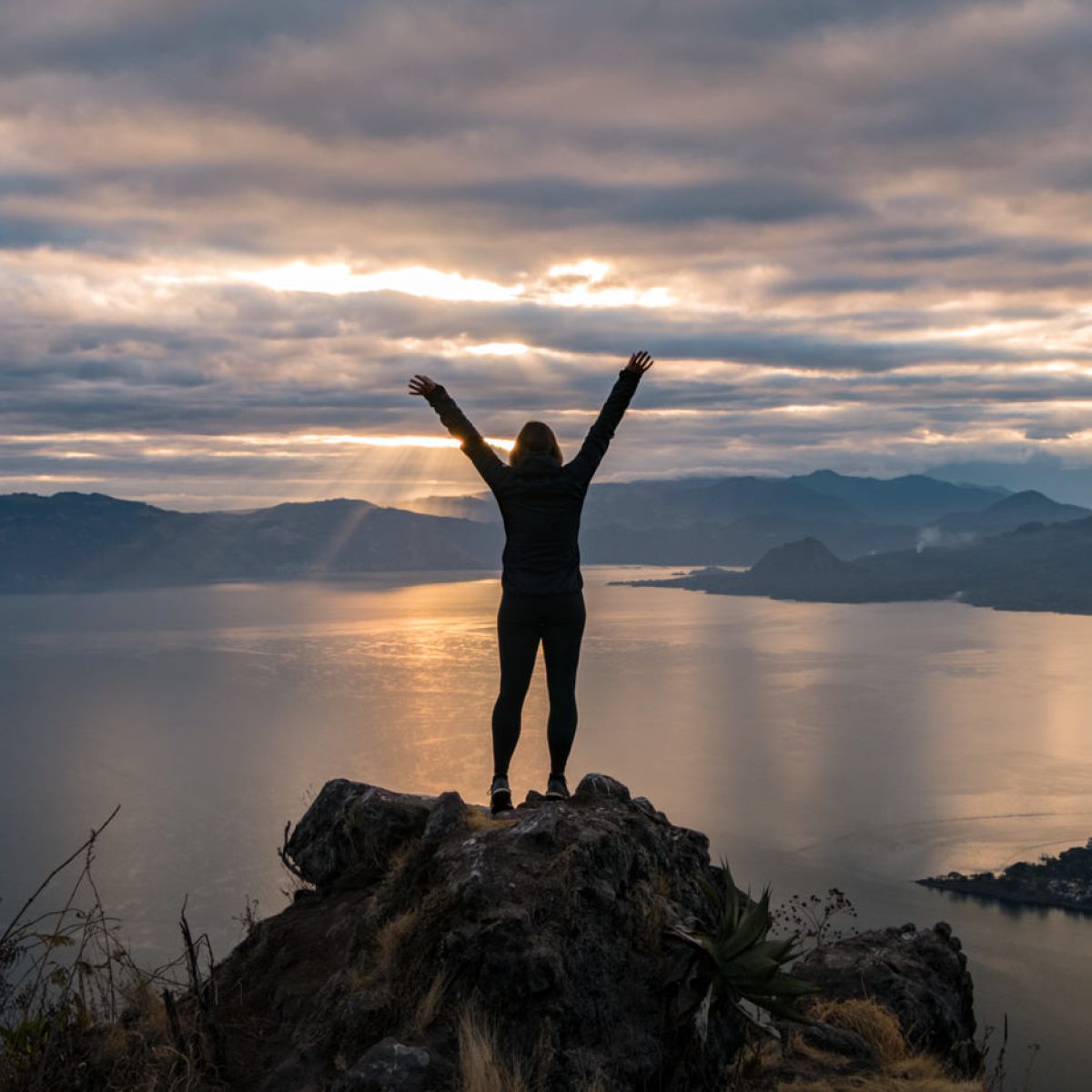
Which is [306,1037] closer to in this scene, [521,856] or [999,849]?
[521,856]

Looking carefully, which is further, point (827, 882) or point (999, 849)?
point (999, 849)

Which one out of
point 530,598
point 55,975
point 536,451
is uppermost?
point 536,451

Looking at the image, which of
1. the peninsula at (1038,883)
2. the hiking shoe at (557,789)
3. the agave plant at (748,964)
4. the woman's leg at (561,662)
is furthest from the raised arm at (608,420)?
the peninsula at (1038,883)

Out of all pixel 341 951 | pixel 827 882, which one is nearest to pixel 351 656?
pixel 827 882

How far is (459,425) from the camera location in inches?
328

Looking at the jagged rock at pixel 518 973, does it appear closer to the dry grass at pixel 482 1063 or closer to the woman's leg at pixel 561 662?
the dry grass at pixel 482 1063

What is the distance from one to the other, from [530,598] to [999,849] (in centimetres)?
9022

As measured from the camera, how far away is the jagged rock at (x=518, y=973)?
19.4 ft

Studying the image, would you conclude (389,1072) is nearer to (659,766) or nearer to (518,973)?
(518,973)

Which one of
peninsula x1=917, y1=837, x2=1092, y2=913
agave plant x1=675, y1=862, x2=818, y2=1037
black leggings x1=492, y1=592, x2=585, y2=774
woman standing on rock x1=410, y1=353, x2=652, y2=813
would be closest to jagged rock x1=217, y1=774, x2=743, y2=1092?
agave plant x1=675, y1=862, x2=818, y2=1037

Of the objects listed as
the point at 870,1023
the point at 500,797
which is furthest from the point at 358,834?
the point at 870,1023

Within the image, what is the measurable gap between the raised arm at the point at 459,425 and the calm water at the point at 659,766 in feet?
93.9

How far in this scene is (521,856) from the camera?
689cm

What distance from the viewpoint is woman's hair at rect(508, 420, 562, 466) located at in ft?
26.7
